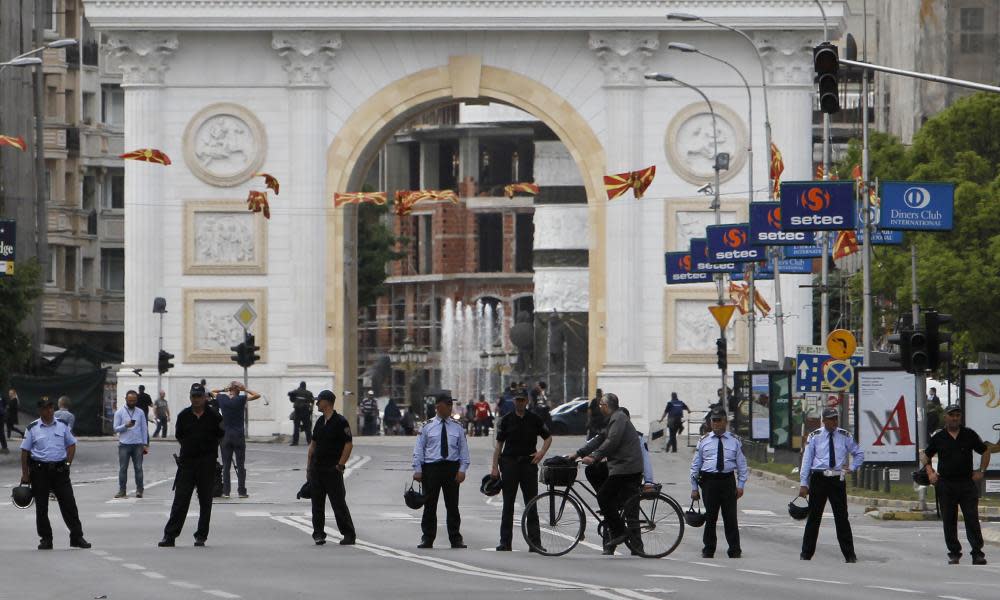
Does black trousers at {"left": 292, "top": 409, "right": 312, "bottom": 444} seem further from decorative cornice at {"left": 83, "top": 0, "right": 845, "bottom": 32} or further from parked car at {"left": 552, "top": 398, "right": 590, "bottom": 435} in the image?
parked car at {"left": 552, "top": 398, "right": 590, "bottom": 435}

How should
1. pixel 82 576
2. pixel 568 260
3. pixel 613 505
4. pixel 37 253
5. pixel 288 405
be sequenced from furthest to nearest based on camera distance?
pixel 568 260 < pixel 37 253 < pixel 288 405 < pixel 613 505 < pixel 82 576

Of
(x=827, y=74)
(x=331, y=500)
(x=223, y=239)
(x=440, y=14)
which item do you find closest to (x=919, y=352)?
(x=827, y=74)

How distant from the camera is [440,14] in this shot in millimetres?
70188

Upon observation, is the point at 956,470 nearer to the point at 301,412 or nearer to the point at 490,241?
the point at 301,412

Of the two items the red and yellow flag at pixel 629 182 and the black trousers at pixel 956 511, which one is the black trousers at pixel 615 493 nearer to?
the black trousers at pixel 956 511

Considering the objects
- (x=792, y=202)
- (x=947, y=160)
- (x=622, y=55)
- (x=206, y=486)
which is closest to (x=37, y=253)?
(x=622, y=55)

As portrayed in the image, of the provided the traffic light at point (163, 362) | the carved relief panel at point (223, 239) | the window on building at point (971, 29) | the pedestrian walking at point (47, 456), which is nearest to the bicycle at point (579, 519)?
the pedestrian walking at point (47, 456)

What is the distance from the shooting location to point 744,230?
54.2 m

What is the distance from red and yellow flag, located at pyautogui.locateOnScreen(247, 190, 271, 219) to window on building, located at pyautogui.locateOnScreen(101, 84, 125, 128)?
25.8m

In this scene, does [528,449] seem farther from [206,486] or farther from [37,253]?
[37,253]

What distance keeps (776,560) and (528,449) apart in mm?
3152

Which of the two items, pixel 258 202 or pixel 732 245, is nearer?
pixel 732 245

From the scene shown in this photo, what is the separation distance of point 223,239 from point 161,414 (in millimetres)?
6153

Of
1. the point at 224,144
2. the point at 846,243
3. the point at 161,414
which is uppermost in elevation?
the point at 224,144
